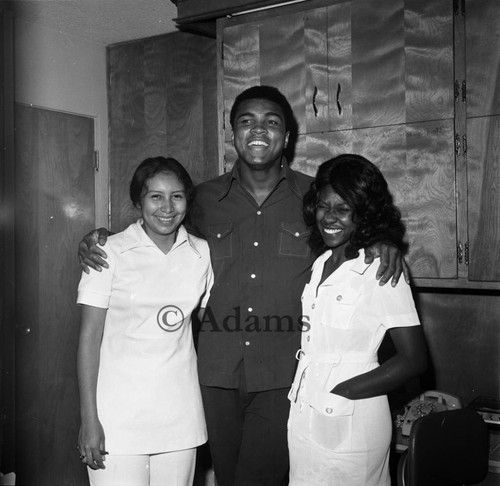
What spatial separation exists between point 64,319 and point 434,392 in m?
2.19

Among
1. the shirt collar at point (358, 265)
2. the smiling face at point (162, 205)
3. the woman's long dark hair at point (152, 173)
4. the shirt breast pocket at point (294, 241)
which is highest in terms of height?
the woman's long dark hair at point (152, 173)

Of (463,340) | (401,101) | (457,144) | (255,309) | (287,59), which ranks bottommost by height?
(463,340)

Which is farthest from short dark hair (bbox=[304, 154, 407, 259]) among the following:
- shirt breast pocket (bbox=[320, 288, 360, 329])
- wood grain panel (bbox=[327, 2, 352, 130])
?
wood grain panel (bbox=[327, 2, 352, 130])

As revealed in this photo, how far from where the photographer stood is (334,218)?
1967mm

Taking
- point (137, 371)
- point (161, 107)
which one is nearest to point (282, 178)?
point (137, 371)

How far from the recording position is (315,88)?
2.89 m

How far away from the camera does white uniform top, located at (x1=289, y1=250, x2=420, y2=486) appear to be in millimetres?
1785

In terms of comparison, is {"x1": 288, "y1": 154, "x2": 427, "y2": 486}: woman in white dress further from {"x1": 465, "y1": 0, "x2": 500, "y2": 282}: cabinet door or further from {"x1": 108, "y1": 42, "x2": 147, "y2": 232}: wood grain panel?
{"x1": 108, "y1": 42, "x2": 147, "y2": 232}: wood grain panel

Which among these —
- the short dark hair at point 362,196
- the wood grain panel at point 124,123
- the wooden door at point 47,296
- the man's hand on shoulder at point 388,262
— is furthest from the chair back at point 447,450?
the wood grain panel at point 124,123

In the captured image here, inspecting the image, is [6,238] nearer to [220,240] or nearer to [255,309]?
[220,240]

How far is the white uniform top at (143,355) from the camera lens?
190cm

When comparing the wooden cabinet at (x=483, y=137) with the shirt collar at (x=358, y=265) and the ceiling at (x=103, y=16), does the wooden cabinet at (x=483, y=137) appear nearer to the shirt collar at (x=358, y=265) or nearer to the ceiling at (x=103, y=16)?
the shirt collar at (x=358, y=265)

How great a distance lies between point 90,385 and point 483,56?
1.96 meters

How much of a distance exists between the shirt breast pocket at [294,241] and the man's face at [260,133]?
273mm
